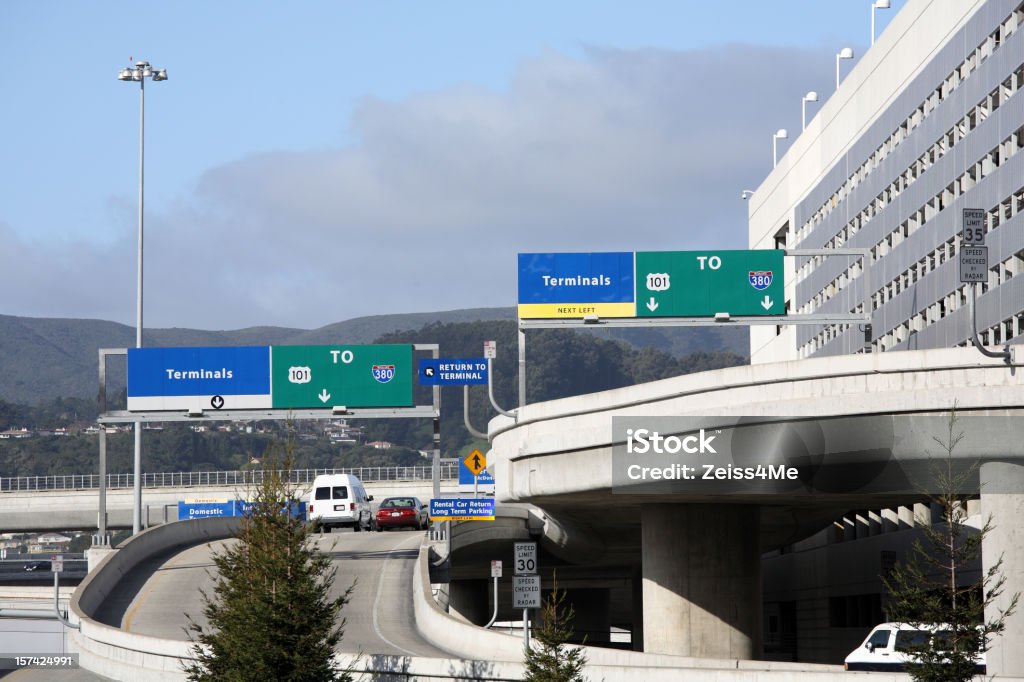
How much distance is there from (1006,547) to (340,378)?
31.2 meters

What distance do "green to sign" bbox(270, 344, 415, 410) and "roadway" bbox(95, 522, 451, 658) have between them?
18.6ft

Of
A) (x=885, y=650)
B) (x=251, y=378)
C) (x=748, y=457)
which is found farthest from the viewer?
(x=251, y=378)

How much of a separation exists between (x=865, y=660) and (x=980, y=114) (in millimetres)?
31929

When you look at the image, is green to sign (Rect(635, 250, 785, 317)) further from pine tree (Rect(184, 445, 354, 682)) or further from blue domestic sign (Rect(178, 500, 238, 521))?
blue domestic sign (Rect(178, 500, 238, 521))

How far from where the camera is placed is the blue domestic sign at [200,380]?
53531mm

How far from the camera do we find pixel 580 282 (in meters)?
47.8

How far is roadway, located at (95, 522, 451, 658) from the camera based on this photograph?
37.9 meters

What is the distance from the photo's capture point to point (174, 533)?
58.5 meters

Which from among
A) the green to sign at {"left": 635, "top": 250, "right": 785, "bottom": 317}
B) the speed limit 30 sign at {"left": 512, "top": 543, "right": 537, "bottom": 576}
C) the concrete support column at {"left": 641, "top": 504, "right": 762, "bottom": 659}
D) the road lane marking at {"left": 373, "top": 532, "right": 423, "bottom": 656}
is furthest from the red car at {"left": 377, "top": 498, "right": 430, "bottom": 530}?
the speed limit 30 sign at {"left": 512, "top": 543, "right": 537, "bottom": 576}

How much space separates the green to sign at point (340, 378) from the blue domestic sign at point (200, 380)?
61 centimetres

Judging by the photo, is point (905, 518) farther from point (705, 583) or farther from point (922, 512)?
point (705, 583)

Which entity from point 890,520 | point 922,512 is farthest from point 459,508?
point 890,520

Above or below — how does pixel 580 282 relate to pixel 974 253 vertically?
above

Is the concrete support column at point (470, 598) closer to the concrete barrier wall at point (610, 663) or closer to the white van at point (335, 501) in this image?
the white van at point (335, 501)
